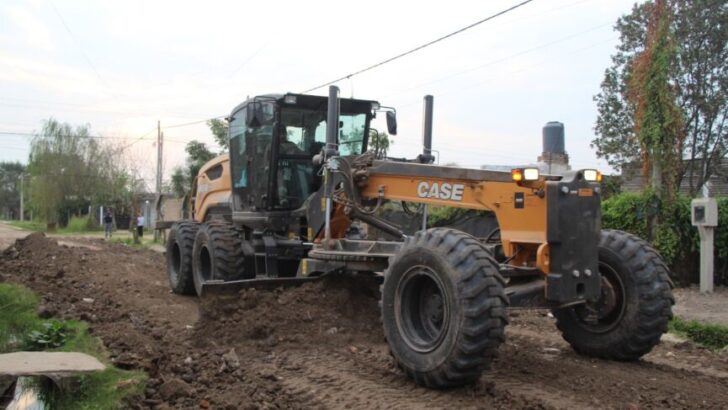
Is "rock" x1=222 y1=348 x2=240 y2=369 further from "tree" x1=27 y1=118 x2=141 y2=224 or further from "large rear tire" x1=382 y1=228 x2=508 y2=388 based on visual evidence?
"tree" x1=27 y1=118 x2=141 y2=224

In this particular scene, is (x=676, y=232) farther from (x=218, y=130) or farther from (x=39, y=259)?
(x=218, y=130)

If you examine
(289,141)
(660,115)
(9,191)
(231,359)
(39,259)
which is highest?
(9,191)

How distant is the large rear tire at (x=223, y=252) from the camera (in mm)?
9305

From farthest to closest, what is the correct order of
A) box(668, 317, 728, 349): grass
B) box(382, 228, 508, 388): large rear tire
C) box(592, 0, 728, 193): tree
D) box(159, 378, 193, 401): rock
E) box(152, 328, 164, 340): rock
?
1. box(592, 0, 728, 193): tree
2. box(668, 317, 728, 349): grass
3. box(152, 328, 164, 340): rock
4. box(159, 378, 193, 401): rock
5. box(382, 228, 508, 388): large rear tire

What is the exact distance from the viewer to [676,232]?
13148mm

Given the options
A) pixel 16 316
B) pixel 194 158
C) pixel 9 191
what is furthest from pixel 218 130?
pixel 9 191

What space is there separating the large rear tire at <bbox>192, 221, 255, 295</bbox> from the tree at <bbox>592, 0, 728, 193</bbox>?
Answer: 1762cm

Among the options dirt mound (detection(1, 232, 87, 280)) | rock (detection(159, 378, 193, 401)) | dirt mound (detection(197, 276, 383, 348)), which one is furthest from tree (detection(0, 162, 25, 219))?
rock (detection(159, 378, 193, 401))

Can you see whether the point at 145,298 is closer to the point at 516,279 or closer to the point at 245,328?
the point at 245,328

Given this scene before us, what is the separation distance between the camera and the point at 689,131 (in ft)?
82.2

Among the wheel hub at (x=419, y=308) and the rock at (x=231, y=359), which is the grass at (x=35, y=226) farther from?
the wheel hub at (x=419, y=308)

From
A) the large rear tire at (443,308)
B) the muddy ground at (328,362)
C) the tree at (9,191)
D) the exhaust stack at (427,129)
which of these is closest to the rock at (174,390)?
the muddy ground at (328,362)

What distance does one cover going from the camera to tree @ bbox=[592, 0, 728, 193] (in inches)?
934

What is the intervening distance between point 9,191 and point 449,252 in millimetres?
124126
